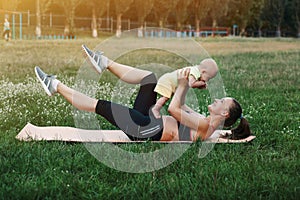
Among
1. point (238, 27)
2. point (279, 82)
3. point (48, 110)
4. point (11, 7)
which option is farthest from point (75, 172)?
point (238, 27)

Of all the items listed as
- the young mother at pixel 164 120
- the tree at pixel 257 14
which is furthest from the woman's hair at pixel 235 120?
the tree at pixel 257 14

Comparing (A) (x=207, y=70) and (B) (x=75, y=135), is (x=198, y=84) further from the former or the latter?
(B) (x=75, y=135)

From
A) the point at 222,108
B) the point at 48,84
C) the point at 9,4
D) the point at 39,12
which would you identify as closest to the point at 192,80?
the point at 222,108

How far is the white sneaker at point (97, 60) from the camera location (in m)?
6.41

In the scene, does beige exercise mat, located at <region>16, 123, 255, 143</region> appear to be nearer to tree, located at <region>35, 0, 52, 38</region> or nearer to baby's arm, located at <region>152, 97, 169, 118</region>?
baby's arm, located at <region>152, 97, 169, 118</region>

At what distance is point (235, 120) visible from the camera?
5.88m

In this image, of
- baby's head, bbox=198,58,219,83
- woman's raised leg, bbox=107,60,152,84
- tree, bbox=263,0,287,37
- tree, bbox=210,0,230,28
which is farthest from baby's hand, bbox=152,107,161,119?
tree, bbox=263,0,287,37

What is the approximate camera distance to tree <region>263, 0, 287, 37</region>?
7925cm

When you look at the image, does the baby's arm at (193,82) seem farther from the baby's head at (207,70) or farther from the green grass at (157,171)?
the green grass at (157,171)

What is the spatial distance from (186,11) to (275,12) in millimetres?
20677

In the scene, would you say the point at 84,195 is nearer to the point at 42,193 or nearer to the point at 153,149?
the point at 42,193

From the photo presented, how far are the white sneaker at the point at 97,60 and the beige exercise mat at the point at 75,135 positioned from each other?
0.77 m

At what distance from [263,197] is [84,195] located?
1389mm

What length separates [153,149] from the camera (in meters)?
5.49
